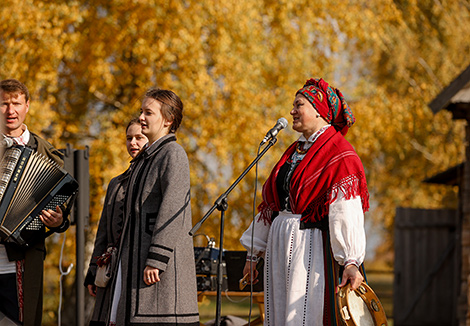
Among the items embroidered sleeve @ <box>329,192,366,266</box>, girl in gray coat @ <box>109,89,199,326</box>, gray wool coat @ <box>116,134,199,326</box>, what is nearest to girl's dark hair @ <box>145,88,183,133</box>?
girl in gray coat @ <box>109,89,199,326</box>

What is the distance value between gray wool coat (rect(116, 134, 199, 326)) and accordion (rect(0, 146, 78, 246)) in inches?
20.3

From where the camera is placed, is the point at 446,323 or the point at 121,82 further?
the point at 446,323

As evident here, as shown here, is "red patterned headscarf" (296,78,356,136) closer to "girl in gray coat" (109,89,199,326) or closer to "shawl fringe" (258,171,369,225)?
"shawl fringe" (258,171,369,225)

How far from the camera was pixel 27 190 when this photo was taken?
401 centimetres

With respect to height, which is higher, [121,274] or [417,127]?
[417,127]

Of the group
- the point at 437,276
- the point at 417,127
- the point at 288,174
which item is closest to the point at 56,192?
the point at 288,174

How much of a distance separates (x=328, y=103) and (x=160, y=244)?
1189 millimetres

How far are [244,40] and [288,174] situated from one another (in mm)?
5805

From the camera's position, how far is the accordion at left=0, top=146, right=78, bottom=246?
3.93 m

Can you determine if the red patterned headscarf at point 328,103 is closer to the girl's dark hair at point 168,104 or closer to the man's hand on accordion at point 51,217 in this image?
the girl's dark hair at point 168,104

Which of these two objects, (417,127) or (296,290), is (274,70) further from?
(296,290)

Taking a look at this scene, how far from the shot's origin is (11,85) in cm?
412

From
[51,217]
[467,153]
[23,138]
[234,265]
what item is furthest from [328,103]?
[467,153]

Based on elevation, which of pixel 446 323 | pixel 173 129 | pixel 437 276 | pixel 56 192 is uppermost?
pixel 173 129
